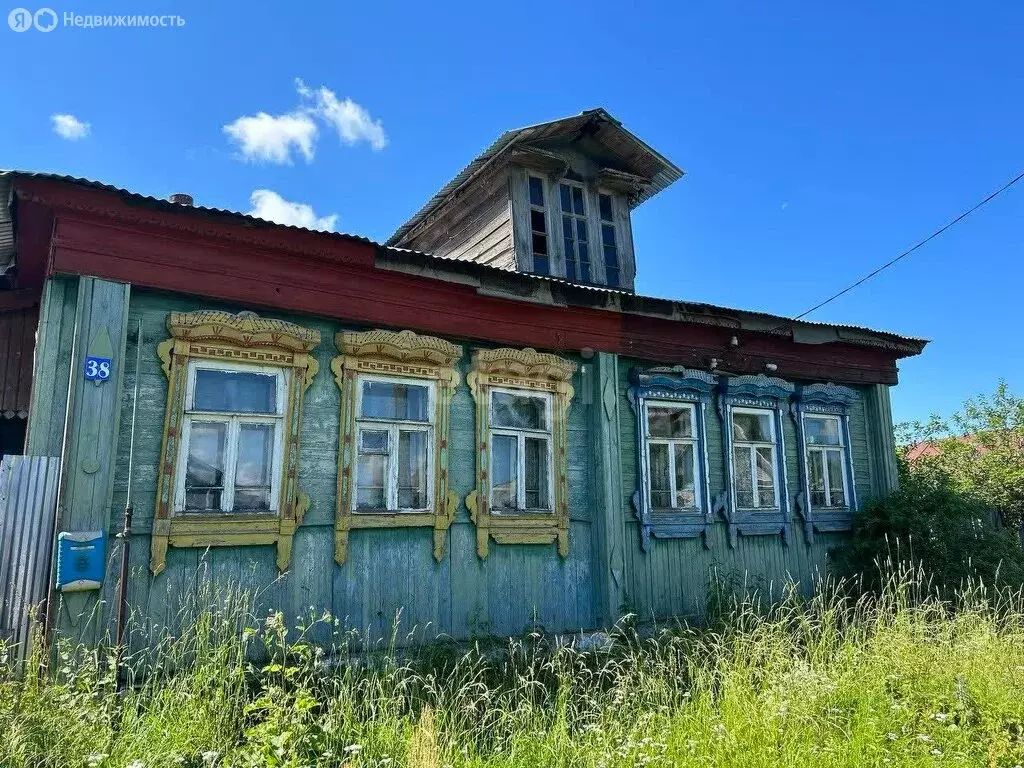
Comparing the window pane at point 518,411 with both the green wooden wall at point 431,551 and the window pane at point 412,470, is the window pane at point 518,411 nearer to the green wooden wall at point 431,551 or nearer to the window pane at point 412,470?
the green wooden wall at point 431,551

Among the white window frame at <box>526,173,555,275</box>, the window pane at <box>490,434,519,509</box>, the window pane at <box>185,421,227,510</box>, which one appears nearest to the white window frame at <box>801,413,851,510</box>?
the white window frame at <box>526,173,555,275</box>

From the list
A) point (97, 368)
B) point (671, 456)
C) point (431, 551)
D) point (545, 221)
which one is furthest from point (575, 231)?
point (97, 368)

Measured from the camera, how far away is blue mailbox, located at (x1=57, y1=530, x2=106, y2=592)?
4.52 metres

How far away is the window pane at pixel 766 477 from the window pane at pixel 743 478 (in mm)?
157

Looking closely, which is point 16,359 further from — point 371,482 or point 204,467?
point 371,482

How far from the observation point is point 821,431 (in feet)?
30.3

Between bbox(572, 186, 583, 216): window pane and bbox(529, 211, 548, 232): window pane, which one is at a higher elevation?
bbox(572, 186, 583, 216): window pane

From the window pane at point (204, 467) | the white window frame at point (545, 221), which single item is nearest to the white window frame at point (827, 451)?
the white window frame at point (545, 221)

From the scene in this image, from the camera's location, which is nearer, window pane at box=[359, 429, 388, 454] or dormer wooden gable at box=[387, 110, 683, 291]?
window pane at box=[359, 429, 388, 454]

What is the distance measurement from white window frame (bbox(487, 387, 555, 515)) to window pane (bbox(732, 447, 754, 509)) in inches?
103

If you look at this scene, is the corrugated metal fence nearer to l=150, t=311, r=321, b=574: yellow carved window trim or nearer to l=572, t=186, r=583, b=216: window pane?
l=150, t=311, r=321, b=574: yellow carved window trim

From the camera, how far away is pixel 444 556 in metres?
6.15

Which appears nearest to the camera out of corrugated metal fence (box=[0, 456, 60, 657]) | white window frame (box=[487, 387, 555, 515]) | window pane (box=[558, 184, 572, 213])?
corrugated metal fence (box=[0, 456, 60, 657])

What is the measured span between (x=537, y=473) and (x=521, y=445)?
344mm
